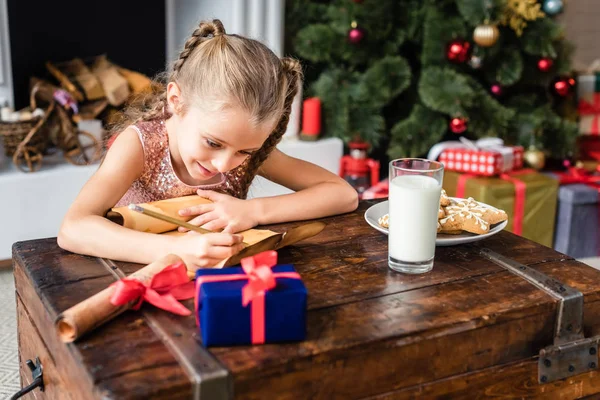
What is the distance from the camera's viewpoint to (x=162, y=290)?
102cm

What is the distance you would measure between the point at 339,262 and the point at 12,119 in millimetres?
1579

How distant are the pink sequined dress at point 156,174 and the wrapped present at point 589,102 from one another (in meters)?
2.04

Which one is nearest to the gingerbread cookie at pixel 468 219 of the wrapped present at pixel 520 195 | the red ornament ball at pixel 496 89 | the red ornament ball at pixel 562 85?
the wrapped present at pixel 520 195

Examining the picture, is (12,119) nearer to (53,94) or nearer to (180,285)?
(53,94)

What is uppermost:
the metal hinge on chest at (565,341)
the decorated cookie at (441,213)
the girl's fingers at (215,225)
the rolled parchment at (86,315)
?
the decorated cookie at (441,213)

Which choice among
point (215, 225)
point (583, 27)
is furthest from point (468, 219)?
point (583, 27)

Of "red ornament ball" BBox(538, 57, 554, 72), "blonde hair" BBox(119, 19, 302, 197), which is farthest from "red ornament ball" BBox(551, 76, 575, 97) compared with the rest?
"blonde hair" BBox(119, 19, 302, 197)

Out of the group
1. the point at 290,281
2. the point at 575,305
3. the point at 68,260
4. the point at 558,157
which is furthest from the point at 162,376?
the point at 558,157

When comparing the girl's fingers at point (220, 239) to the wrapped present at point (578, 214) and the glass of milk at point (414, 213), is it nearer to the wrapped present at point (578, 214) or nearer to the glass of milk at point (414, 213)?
the glass of milk at point (414, 213)

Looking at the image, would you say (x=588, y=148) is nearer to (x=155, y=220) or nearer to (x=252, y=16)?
(x=252, y=16)

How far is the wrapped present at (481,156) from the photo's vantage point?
Result: 253 centimetres

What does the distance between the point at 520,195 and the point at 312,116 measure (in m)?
0.86

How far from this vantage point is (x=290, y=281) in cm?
93

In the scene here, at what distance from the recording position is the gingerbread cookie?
1275 mm
